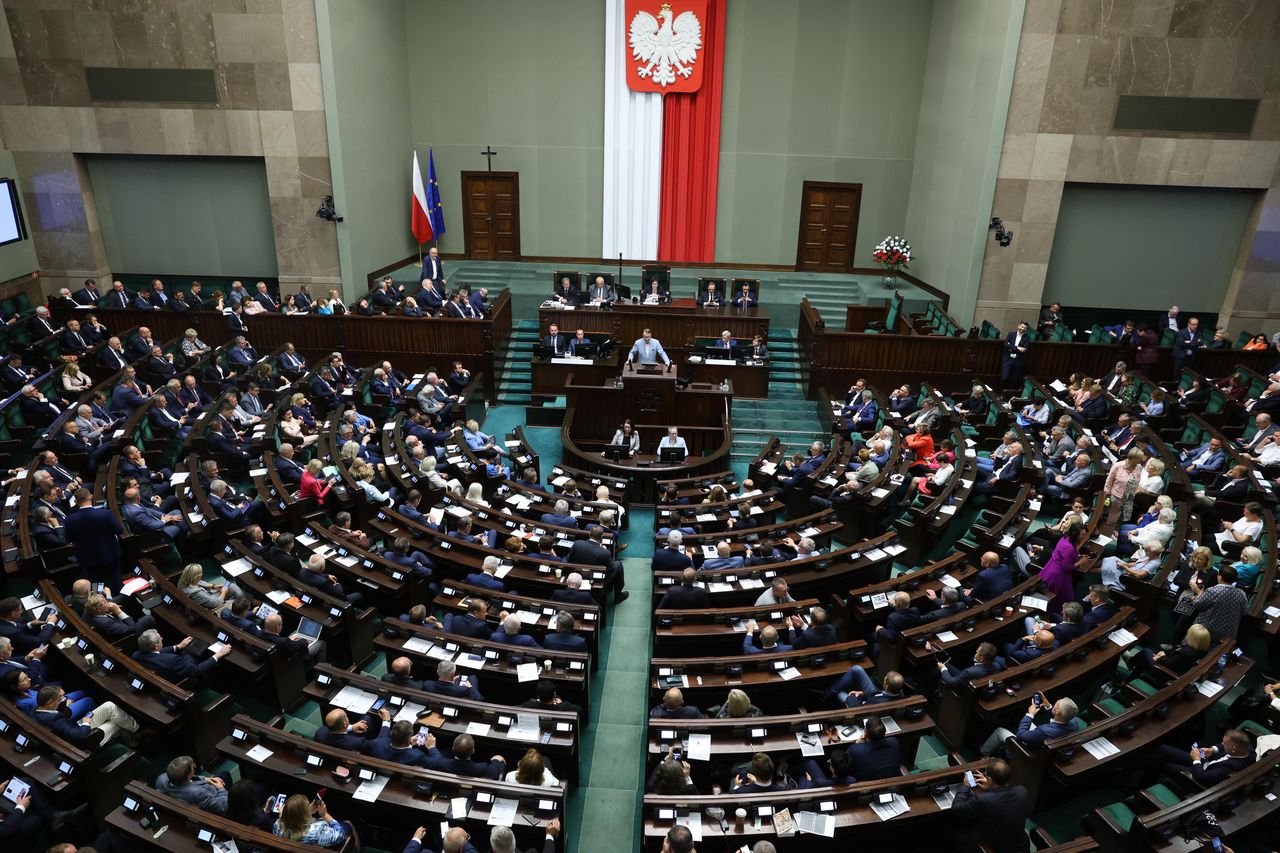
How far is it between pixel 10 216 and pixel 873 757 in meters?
19.3

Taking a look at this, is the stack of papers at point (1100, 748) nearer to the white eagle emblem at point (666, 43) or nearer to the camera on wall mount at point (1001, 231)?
the camera on wall mount at point (1001, 231)

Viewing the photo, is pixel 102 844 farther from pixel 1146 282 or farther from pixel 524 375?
pixel 1146 282

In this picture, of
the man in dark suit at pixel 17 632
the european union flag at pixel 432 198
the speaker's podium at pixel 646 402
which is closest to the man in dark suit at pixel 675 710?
the man in dark suit at pixel 17 632

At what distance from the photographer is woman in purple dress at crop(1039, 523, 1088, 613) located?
8.04 metres

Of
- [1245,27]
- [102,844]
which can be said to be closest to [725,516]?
[102,844]

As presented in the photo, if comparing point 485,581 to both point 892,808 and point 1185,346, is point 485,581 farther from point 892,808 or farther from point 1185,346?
point 1185,346

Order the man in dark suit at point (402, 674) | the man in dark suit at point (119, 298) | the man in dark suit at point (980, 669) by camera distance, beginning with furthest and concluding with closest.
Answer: the man in dark suit at point (119, 298)
the man in dark suit at point (980, 669)
the man in dark suit at point (402, 674)

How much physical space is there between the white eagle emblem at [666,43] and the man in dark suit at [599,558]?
14132 millimetres

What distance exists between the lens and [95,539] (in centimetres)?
808

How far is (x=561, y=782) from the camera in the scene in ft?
20.0

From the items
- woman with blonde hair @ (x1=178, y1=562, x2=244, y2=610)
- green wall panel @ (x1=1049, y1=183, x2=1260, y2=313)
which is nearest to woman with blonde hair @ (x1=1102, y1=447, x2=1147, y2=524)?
green wall panel @ (x1=1049, y1=183, x2=1260, y2=313)

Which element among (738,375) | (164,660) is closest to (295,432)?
(164,660)

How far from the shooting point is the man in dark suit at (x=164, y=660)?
21.6 feet

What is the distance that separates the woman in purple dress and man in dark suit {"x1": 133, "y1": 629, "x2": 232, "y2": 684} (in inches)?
307
